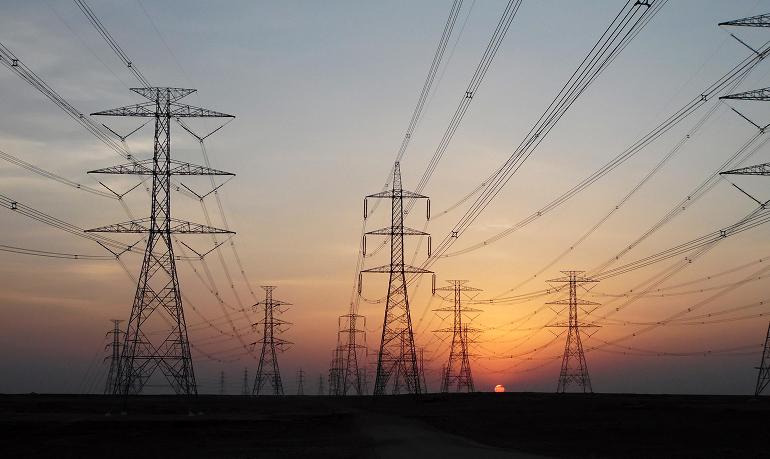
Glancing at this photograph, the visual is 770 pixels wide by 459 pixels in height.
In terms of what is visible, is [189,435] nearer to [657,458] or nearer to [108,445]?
[108,445]

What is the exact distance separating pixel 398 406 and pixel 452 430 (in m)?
25.0

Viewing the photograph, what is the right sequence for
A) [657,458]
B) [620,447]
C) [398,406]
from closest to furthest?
[657,458], [620,447], [398,406]

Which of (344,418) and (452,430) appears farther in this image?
(344,418)

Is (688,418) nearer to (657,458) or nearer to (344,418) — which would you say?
(657,458)

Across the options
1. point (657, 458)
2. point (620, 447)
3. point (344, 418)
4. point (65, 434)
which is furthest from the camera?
point (344, 418)

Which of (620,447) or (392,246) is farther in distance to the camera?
(392,246)

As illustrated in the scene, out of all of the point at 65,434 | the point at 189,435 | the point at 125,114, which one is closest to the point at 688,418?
the point at 189,435

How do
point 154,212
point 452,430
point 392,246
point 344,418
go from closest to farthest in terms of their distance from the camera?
point 452,430 < point 154,212 < point 344,418 < point 392,246

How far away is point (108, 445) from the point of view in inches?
1251

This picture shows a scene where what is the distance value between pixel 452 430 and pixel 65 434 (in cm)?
2060

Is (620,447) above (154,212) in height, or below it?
below

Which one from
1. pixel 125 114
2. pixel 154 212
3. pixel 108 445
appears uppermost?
pixel 125 114

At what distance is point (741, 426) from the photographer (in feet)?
99.8

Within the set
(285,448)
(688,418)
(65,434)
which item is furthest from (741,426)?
(65,434)
